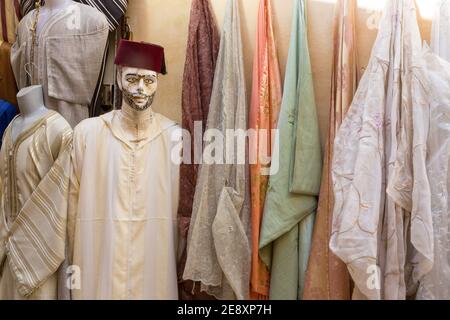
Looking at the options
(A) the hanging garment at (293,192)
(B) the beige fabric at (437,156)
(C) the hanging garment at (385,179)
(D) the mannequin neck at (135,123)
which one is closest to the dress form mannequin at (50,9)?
(D) the mannequin neck at (135,123)

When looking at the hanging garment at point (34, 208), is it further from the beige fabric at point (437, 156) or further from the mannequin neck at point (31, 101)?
the beige fabric at point (437, 156)

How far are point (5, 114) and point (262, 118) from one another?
0.89m

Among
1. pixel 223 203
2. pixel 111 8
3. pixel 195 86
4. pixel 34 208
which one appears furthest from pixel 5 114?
pixel 223 203

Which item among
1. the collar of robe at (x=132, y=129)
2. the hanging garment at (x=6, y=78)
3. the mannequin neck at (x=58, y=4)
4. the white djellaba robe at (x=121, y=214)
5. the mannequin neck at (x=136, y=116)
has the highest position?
the mannequin neck at (x=58, y=4)

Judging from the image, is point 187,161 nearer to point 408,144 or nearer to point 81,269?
point 81,269

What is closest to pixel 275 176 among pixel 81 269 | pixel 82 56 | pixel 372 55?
pixel 372 55

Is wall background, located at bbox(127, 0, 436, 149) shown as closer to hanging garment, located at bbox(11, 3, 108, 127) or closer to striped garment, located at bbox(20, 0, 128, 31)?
striped garment, located at bbox(20, 0, 128, 31)

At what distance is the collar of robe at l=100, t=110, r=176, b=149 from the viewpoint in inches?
73.7

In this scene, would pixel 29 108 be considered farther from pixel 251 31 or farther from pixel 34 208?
pixel 251 31

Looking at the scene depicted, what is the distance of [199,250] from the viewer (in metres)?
1.78

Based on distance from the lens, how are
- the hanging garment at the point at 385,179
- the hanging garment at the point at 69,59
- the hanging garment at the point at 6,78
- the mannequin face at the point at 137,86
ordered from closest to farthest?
1. the hanging garment at the point at 385,179
2. the mannequin face at the point at 137,86
3. the hanging garment at the point at 69,59
4. the hanging garment at the point at 6,78

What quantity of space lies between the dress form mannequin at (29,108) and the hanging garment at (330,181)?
0.92m

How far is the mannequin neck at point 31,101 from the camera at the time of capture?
1902mm

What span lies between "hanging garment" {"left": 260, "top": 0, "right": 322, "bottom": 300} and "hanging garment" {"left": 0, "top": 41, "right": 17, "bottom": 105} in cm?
100
